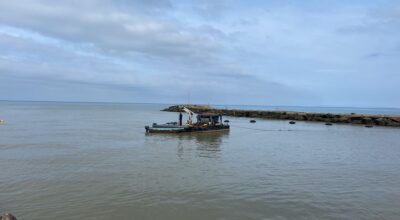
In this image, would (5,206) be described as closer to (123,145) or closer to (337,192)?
(337,192)

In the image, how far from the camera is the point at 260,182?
1908cm

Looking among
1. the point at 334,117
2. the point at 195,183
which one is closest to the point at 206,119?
the point at 195,183

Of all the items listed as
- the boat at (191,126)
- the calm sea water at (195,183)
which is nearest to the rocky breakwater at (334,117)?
the boat at (191,126)

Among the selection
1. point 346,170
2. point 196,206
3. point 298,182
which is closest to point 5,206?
point 196,206

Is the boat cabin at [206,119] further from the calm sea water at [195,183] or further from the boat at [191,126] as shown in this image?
the calm sea water at [195,183]

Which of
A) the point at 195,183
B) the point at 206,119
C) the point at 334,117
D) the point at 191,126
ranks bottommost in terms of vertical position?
the point at 195,183

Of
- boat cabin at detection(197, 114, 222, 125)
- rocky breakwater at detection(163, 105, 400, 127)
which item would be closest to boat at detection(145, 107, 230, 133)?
boat cabin at detection(197, 114, 222, 125)

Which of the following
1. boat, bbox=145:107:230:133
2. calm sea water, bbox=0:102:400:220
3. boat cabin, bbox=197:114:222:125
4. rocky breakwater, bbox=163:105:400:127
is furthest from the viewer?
rocky breakwater, bbox=163:105:400:127

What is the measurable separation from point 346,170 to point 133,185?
1313cm

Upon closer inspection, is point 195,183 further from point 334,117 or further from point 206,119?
point 334,117

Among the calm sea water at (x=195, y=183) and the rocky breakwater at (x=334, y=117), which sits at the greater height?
the rocky breakwater at (x=334, y=117)

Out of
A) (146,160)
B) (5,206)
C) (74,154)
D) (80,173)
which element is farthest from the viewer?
(74,154)

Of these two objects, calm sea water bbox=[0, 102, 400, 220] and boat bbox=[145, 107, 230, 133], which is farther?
boat bbox=[145, 107, 230, 133]

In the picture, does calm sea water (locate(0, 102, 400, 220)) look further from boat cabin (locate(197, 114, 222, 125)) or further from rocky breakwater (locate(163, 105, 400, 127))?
rocky breakwater (locate(163, 105, 400, 127))
